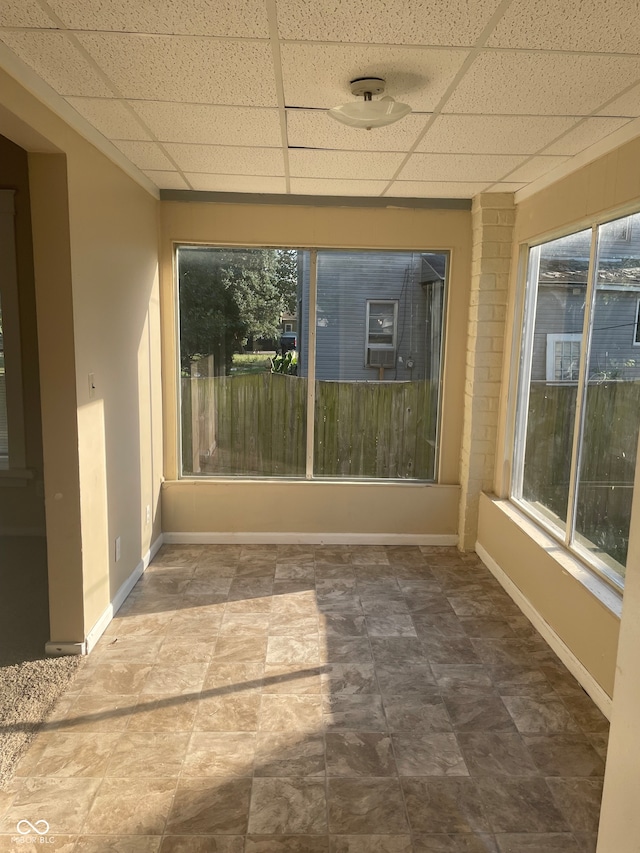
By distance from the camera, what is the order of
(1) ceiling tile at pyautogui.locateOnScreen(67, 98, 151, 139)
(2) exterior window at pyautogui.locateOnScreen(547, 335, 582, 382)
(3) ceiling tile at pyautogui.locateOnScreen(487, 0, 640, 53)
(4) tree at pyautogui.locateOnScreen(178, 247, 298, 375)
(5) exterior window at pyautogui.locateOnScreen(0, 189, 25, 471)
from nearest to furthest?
(3) ceiling tile at pyautogui.locateOnScreen(487, 0, 640, 53) → (1) ceiling tile at pyautogui.locateOnScreen(67, 98, 151, 139) → (2) exterior window at pyautogui.locateOnScreen(547, 335, 582, 382) → (5) exterior window at pyautogui.locateOnScreen(0, 189, 25, 471) → (4) tree at pyautogui.locateOnScreen(178, 247, 298, 375)

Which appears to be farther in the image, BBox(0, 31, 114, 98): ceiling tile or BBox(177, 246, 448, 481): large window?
BBox(177, 246, 448, 481): large window

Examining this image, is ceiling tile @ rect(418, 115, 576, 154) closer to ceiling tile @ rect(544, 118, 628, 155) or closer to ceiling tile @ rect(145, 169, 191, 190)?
ceiling tile @ rect(544, 118, 628, 155)

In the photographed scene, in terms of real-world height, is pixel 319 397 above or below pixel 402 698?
above

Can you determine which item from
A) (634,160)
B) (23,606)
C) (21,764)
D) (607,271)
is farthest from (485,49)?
(23,606)

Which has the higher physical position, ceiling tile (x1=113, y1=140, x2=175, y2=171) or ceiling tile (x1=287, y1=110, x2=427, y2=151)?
ceiling tile (x1=113, y1=140, x2=175, y2=171)

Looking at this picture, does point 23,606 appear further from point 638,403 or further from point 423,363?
point 638,403

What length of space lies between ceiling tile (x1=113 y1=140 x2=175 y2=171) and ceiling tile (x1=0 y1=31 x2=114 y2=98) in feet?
2.20

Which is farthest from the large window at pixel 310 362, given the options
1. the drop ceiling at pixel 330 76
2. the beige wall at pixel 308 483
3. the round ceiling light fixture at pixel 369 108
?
the round ceiling light fixture at pixel 369 108

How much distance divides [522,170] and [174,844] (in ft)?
11.8

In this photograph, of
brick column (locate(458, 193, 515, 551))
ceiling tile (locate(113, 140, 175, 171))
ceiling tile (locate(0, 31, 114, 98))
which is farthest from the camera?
brick column (locate(458, 193, 515, 551))

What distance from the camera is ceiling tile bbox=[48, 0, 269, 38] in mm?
1719

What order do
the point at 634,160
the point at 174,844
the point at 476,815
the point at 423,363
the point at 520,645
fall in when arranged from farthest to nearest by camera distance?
the point at 423,363, the point at 520,645, the point at 634,160, the point at 476,815, the point at 174,844

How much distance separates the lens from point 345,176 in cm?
368

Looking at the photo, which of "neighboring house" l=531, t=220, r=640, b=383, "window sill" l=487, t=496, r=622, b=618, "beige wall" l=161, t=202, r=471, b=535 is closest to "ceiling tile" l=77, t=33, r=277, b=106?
"neighboring house" l=531, t=220, r=640, b=383
